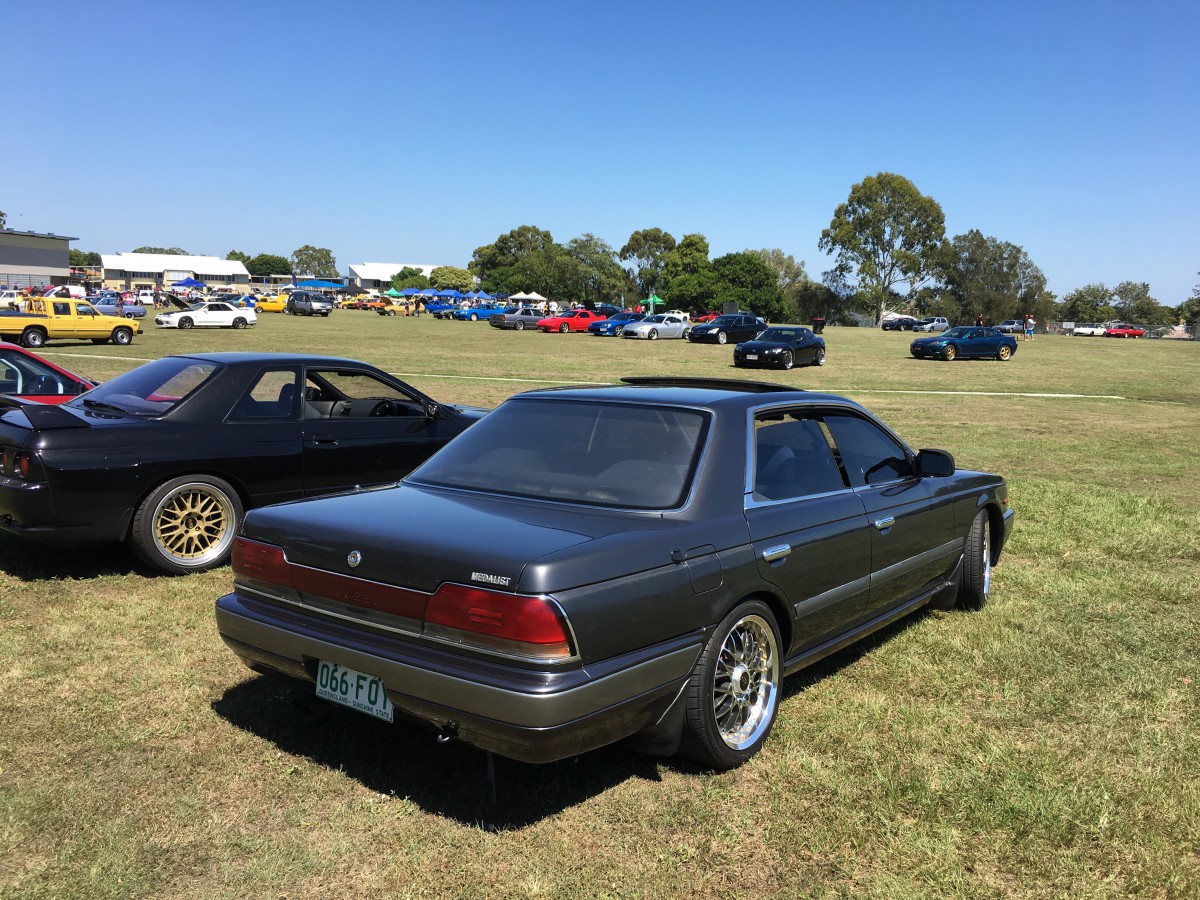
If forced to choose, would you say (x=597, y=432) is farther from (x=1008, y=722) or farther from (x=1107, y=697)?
(x=1107, y=697)

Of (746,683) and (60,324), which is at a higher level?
(60,324)

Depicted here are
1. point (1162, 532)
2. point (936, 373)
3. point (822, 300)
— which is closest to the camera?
point (1162, 532)

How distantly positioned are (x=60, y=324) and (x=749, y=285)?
74.9 meters

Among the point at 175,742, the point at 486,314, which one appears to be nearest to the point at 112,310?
the point at 486,314

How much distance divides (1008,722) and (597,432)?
2237 millimetres

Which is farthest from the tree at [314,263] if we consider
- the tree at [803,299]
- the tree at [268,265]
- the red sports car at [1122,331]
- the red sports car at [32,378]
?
the red sports car at [32,378]

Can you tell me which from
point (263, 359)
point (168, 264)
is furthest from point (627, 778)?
point (168, 264)

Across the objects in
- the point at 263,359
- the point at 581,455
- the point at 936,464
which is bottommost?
the point at 936,464

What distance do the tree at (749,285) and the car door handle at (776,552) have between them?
91.4 metres

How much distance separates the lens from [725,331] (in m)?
42.9

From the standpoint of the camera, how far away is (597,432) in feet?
13.3

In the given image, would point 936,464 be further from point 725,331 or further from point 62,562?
point 725,331

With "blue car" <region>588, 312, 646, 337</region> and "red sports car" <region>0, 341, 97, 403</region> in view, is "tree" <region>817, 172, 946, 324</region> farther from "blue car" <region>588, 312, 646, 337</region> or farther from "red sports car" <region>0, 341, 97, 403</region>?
"red sports car" <region>0, 341, 97, 403</region>

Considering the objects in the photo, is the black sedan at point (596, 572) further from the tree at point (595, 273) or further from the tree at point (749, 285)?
the tree at point (595, 273)
